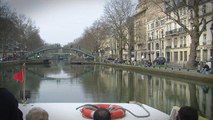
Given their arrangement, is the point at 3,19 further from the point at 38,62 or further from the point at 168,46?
the point at 38,62

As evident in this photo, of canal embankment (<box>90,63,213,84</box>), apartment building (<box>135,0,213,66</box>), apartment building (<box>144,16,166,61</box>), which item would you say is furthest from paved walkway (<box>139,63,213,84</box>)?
apartment building (<box>144,16,166,61</box>)

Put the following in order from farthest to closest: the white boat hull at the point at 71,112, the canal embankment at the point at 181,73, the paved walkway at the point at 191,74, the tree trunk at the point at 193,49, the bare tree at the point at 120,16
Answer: the bare tree at the point at 120,16 → the tree trunk at the point at 193,49 → the canal embankment at the point at 181,73 → the paved walkway at the point at 191,74 → the white boat hull at the point at 71,112

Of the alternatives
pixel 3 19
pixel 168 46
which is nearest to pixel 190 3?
pixel 3 19

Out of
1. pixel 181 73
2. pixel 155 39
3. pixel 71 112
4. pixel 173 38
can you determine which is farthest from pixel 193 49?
pixel 155 39

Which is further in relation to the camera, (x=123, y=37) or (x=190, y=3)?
(x=123, y=37)

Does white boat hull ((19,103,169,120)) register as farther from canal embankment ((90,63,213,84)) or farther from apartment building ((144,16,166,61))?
apartment building ((144,16,166,61))

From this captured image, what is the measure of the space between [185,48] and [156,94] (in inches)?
1606

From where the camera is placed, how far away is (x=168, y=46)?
238ft

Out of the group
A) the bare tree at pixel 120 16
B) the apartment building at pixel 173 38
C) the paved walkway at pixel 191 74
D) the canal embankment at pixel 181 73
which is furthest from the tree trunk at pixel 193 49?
the bare tree at pixel 120 16

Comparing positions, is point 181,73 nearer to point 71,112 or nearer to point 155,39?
point 71,112

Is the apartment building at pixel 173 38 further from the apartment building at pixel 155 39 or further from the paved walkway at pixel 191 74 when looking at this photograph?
the paved walkway at pixel 191 74

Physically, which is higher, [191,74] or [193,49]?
[193,49]

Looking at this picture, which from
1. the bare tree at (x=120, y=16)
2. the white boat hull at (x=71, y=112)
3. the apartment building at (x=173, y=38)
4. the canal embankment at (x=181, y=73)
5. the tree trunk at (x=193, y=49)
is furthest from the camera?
the bare tree at (x=120, y=16)

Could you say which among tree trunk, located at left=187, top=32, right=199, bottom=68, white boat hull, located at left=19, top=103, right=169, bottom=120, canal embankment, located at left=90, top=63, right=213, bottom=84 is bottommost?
canal embankment, located at left=90, top=63, right=213, bottom=84
